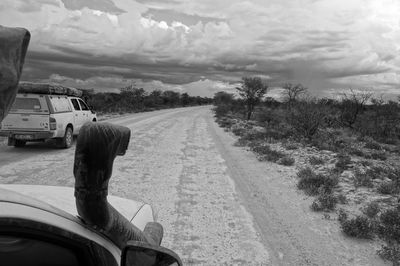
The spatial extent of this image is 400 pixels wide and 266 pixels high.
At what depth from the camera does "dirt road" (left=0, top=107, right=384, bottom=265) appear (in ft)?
16.0

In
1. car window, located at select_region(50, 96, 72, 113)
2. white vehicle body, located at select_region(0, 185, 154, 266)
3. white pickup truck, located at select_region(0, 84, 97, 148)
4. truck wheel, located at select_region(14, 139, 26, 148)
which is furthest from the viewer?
truck wheel, located at select_region(14, 139, 26, 148)

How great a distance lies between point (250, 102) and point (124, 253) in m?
39.3

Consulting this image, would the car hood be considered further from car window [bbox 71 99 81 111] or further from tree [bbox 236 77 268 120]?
tree [bbox 236 77 268 120]

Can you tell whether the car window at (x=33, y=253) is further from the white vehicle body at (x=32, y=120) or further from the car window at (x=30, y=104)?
the car window at (x=30, y=104)

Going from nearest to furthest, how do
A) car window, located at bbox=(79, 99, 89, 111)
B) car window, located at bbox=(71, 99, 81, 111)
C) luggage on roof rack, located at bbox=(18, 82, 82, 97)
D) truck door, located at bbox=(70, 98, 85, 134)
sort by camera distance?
luggage on roof rack, located at bbox=(18, 82, 82, 97)
truck door, located at bbox=(70, 98, 85, 134)
car window, located at bbox=(71, 99, 81, 111)
car window, located at bbox=(79, 99, 89, 111)

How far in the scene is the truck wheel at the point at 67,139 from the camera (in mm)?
12094

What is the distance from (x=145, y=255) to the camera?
164 centimetres

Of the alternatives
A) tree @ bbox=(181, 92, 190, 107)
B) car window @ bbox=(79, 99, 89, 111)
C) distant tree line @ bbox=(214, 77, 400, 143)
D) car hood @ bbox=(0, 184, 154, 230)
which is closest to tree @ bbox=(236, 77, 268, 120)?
distant tree line @ bbox=(214, 77, 400, 143)

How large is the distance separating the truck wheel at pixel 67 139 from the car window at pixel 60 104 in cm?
65

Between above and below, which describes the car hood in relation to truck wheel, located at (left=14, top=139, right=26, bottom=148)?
above

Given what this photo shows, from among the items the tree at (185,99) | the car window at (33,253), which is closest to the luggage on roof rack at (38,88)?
the car window at (33,253)

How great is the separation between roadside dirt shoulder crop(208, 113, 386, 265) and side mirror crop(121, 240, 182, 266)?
10.6ft

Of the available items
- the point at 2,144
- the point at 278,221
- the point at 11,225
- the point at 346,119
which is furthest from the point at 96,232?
the point at 346,119

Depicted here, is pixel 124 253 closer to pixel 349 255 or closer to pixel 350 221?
pixel 349 255
